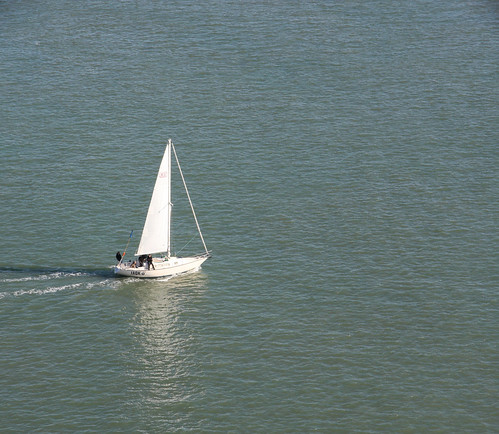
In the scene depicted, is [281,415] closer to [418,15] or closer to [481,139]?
[481,139]

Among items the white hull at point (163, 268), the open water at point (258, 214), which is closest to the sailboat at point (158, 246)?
the white hull at point (163, 268)

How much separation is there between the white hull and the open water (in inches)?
55.4

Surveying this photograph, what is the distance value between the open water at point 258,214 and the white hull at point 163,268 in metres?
1.41

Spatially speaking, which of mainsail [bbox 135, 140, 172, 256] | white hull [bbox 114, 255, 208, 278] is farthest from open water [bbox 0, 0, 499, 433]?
mainsail [bbox 135, 140, 172, 256]

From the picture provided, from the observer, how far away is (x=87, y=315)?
10638 centimetres

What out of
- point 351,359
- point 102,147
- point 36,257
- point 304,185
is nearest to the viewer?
point 351,359

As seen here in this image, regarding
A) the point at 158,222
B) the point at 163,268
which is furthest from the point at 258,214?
the point at 163,268

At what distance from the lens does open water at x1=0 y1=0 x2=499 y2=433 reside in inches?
3708

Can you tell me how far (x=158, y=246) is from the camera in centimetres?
11438

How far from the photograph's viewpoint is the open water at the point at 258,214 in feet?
309

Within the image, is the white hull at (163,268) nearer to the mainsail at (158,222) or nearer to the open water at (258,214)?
the open water at (258,214)

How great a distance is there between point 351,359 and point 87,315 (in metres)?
30.6

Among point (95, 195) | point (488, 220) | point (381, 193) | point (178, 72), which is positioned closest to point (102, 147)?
point (95, 195)

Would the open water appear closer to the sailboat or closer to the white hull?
the white hull
